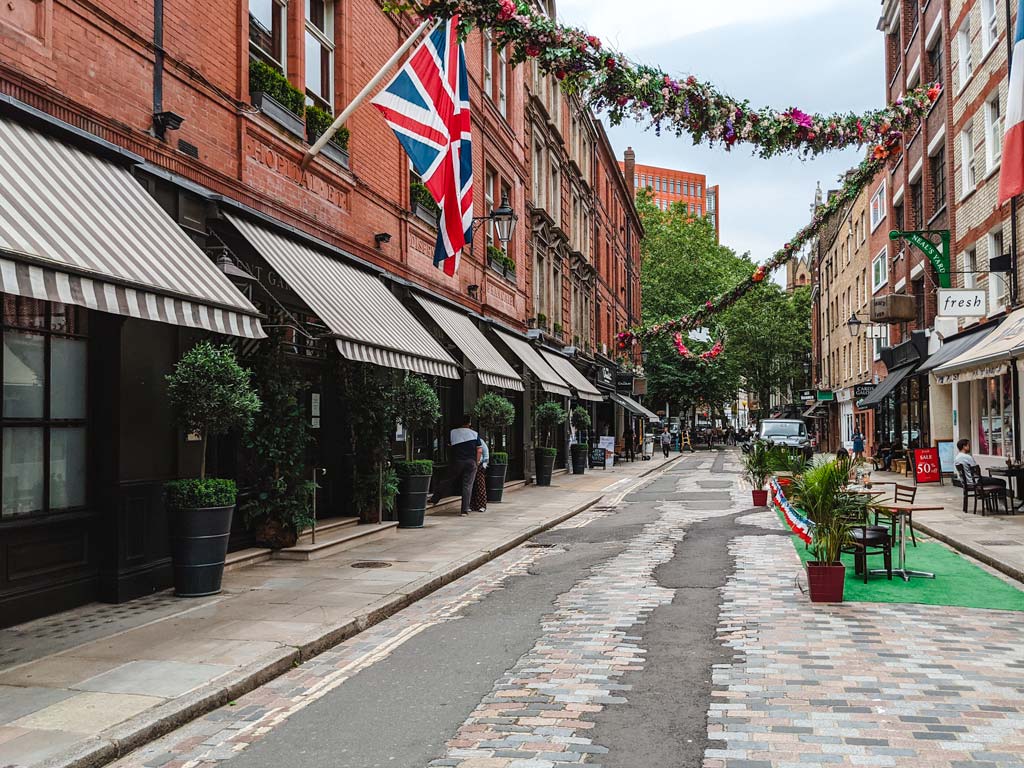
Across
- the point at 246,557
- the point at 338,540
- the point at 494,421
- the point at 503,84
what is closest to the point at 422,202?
the point at 494,421

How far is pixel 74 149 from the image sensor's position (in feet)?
24.6

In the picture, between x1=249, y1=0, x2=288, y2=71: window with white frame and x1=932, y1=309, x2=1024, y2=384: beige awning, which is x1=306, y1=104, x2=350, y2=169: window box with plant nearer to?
x1=249, y1=0, x2=288, y2=71: window with white frame

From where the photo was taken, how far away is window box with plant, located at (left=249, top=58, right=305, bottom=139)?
1070cm

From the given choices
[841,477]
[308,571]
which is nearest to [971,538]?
[841,477]

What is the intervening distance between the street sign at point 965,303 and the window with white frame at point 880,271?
13764 mm

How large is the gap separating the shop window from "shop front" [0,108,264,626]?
1 centimetres

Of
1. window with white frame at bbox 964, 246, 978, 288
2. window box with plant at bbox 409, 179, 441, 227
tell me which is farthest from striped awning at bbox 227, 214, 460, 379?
window with white frame at bbox 964, 246, 978, 288

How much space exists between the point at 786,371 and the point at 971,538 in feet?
198

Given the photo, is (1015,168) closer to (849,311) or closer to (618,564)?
(618,564)

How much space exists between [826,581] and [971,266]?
1756cm

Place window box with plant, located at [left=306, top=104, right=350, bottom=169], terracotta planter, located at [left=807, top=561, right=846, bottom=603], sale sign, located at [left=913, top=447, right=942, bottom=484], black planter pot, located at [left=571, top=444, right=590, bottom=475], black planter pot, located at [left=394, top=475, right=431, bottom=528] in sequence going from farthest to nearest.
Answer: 1. black planter pot, located at [left=571, top=444, right=590, bottom=475]
2. sale sign, located at [left=913, top=447, right=942, bottom=484]
3. black planter pot, located at [left=394, top=475, right=431, bottom=528]
4. window box with plant, located at [left=306, top=104, right=350, bottom=169]
5. terracotta planter, located at [left=807, top=561, right=846, bottom=603]

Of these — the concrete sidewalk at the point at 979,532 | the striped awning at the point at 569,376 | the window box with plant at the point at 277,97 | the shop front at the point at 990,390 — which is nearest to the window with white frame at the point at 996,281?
the shop front at the point at 990,390

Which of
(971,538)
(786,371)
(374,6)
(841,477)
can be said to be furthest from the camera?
(786,371)

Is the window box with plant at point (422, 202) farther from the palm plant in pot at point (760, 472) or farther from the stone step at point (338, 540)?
the palm plant in pot at point (760, 472)
